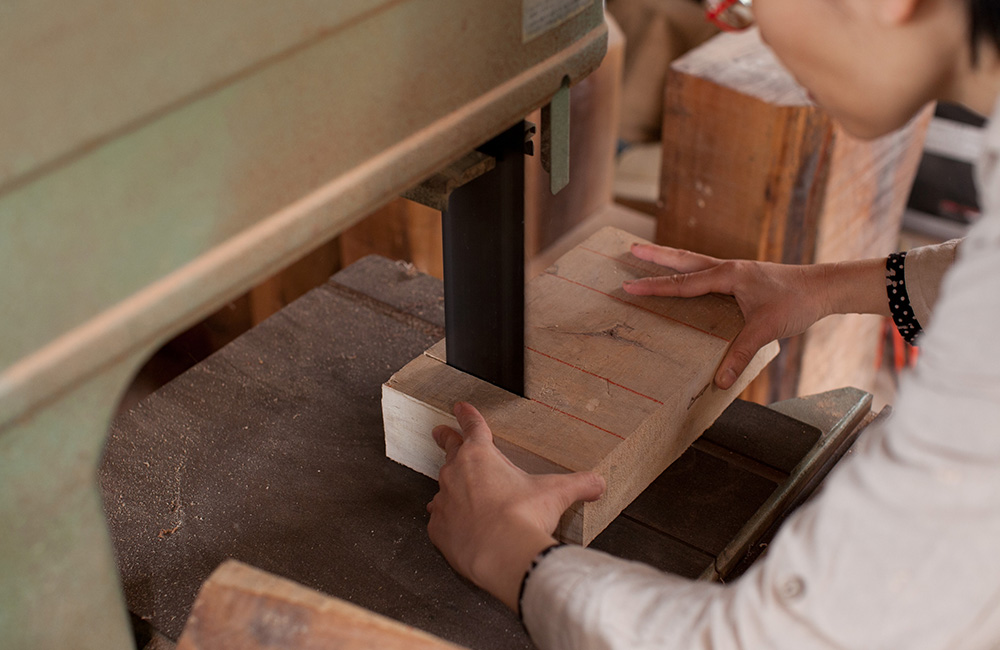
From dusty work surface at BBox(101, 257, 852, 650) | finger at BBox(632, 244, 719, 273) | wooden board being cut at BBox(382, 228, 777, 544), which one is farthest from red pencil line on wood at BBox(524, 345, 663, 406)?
finger at BBox(632, 244, 719, 273)

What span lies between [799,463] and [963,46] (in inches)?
24.9

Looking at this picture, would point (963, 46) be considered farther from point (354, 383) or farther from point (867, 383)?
point (867, 383)

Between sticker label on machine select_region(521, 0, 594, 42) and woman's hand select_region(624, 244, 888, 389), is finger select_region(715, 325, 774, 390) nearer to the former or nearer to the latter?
woman's hand select_region(624, 244, 888, 389)

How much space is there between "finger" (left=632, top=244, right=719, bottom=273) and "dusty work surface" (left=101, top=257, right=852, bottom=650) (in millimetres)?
201

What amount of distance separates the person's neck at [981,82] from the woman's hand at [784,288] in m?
0.51

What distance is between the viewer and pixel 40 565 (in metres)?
0.65

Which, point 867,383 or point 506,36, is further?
point 867,383

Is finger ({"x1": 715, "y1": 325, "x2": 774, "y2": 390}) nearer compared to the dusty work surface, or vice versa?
the dusty work surface

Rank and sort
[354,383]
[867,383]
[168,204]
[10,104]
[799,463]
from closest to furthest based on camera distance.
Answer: [10,104] → [168,204] → [799,463] → [354,383] → [867,383]

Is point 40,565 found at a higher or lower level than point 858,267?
higher

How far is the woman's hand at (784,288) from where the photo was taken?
48.0 inches

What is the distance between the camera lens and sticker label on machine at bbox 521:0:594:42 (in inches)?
31.4

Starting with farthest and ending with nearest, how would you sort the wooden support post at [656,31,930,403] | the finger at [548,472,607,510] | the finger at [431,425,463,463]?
the wooden support post at [656,31,930,403]
the finger at [431,425,463,463]
the finger at [548,472,607,510]

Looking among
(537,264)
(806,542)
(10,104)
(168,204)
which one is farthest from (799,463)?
(537,264)
